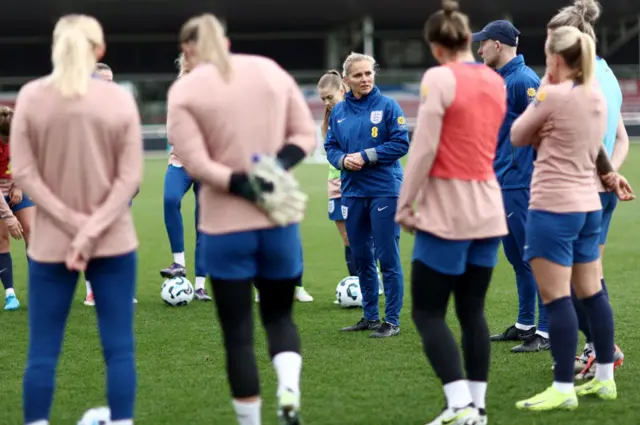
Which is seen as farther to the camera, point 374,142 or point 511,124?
point 374,142

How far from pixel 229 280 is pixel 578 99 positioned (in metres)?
1.94

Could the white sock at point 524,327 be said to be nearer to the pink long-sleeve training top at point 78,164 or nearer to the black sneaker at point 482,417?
the black sneaker at point 482,417

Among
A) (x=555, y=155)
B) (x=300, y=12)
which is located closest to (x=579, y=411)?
(x=555, y=155)

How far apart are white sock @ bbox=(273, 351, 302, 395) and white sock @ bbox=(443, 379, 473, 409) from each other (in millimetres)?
723

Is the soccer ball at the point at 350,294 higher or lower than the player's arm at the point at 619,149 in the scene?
lower

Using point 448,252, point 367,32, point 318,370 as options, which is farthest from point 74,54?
point 367,32

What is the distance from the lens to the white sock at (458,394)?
4867 mm

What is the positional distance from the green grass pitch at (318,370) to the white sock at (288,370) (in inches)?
27.2

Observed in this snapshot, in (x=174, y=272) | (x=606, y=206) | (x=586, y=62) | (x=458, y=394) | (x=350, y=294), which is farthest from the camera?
(x=174, y=272)

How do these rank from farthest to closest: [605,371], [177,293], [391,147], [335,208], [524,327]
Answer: [335,208] < [177,293] < [391,147] < [524,327] < [605,371]

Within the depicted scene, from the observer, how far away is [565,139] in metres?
5.17

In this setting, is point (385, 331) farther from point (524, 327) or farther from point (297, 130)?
point (297, 130)

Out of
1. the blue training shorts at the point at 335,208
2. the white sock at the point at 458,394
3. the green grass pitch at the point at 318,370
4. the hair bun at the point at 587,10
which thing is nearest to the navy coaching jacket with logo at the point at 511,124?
the hair bun at the point at 587,10

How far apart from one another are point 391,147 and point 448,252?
8.58 ft
